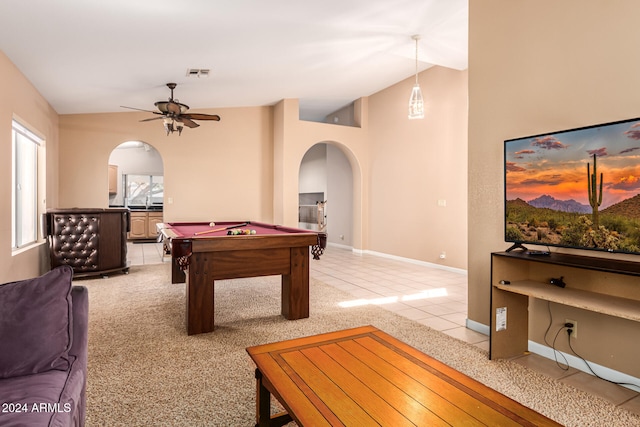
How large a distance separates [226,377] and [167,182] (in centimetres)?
591

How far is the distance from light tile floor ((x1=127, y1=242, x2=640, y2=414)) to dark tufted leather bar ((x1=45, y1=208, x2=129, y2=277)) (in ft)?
4.19

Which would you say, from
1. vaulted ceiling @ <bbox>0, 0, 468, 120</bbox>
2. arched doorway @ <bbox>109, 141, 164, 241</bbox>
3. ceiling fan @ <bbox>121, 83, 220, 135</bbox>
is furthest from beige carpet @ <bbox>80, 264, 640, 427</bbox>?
arched doorway @ <bbox>109, 141, 164, 241</bbox>

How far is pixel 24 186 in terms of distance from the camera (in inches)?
203

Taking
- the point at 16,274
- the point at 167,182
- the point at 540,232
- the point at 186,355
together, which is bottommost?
the point at 186,355

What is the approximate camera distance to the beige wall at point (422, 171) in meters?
5.85

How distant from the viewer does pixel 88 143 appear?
22.7ft

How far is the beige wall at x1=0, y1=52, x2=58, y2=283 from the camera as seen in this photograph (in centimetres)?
383

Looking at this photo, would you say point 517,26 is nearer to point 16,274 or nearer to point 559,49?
point 559,49

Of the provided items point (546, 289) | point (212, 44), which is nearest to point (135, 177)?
point (212, 44)

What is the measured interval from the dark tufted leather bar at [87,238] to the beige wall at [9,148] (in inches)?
13.1

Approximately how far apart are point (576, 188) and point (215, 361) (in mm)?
2650

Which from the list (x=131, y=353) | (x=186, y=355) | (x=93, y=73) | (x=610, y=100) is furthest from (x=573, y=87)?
(x=93, y=73)

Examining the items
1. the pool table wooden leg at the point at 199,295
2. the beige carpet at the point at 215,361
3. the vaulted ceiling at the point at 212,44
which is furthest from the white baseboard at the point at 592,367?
the vaulted ceiling at the point at 212,44

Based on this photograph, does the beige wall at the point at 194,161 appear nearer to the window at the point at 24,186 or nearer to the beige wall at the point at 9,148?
the beige wall at the point at 9,148
